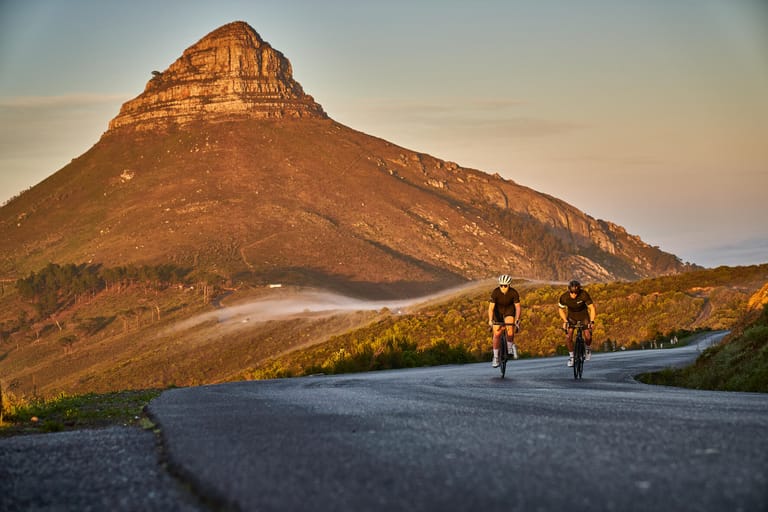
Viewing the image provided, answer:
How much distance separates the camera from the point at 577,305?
70.1ft

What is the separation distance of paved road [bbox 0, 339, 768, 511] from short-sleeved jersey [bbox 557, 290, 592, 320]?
27.3 ft

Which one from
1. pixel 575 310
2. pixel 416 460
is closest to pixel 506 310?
pixel 575 310

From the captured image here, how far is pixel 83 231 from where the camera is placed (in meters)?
200

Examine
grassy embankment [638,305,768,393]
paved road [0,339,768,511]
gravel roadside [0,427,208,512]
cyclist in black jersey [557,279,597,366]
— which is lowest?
gravel roadside [0,427,208,512]

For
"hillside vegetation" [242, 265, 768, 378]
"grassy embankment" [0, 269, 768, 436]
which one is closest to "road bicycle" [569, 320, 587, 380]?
"grassy embankment" [0, 269, 768, 436]

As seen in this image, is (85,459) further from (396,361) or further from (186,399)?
(396,361)

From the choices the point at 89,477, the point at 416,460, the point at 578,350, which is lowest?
the point at 89,477

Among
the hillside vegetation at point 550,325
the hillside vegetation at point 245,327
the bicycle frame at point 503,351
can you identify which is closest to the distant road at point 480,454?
the bicycle frame at point 503,351

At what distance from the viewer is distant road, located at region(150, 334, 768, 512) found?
605cm

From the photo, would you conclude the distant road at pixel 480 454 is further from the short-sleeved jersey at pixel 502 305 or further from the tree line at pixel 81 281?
the tree line at pixel 81 281

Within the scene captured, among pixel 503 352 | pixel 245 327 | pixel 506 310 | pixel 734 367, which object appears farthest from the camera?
pixel 245 327

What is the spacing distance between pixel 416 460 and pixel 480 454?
523mm

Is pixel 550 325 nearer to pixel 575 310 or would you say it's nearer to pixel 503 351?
pixel 503 351

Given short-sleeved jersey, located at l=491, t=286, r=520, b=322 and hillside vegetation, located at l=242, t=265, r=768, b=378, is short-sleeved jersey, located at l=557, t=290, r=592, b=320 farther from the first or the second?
hillside vegetation, located at l=242, t=265, r=768, b=378
